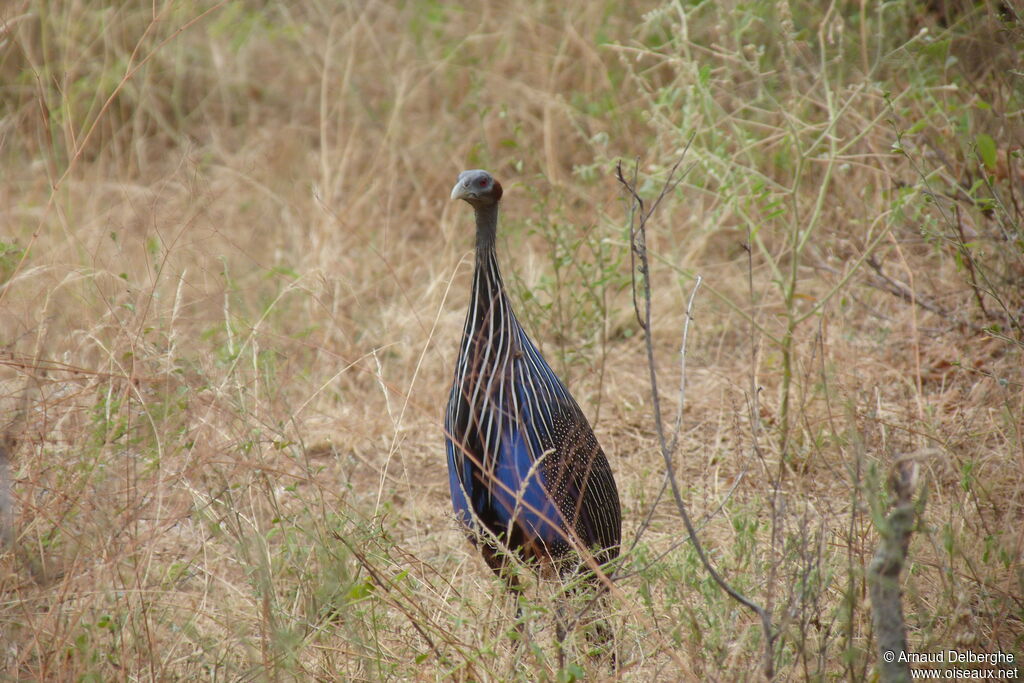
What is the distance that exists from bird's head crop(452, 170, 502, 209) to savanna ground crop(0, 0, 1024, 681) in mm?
366

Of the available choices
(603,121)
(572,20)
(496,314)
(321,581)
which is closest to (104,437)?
(321,581)

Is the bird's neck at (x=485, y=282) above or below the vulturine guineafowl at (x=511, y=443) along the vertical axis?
above

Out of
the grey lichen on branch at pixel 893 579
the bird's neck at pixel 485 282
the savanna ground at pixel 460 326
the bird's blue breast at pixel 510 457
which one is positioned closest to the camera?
the grey lichen on branch at pixel 893 579

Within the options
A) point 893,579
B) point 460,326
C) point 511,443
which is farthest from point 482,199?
point 460,326

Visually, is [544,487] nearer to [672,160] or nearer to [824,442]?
[824,442]

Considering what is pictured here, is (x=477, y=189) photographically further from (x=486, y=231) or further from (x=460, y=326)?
(x=460, y=326)

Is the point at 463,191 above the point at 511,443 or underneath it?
above

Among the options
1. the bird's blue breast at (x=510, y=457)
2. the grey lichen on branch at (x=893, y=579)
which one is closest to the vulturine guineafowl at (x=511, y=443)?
the bird's blue breast at (x=510, y=457)

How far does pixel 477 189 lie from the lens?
2844 millimetres

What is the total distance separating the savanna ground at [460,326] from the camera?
8.00 ft

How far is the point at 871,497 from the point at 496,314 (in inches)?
48.5

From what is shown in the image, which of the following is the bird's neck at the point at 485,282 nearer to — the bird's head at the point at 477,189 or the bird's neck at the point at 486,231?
the bird's neck at the point at 486,231

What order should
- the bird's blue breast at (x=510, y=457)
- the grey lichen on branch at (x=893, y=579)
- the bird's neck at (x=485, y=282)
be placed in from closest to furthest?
the grey lichen on branch at (x=893, y=579), the bird's blue breast at (x=510, y=457), the bird's neck at (x=485, y=282)

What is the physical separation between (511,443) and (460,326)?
6.49 ft
